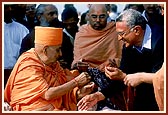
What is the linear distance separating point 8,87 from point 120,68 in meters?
1.16

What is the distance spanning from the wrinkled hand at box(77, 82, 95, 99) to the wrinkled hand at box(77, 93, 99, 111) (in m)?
0.04

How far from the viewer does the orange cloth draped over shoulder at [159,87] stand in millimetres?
9141

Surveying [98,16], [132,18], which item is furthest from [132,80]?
→ [98,16]

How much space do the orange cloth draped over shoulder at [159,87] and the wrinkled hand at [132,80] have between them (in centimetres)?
20

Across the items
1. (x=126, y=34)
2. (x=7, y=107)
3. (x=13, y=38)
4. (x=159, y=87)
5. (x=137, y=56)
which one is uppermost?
(x=126, y=34)

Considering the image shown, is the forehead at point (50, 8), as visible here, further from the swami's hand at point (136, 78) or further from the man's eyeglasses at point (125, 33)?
the swami's hand at point (136, 78)

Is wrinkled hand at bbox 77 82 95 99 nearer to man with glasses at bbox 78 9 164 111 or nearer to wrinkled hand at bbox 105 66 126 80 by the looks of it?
man with glasses at bbox 78 9 164 111

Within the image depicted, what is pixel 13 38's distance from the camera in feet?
31.3

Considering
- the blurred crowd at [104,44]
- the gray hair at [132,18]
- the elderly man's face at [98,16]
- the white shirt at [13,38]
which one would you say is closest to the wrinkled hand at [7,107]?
the blurred crowd at [104,44]

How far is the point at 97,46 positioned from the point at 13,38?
2.89ft

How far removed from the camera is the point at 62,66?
30.9 ft

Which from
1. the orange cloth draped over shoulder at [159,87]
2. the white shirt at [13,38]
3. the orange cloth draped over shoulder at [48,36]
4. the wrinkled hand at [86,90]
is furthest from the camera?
the white shirt at [13,38]

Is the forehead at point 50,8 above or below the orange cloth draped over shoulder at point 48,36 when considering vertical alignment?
above

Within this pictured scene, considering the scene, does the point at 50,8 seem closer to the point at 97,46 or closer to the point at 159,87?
the point at 97,46
